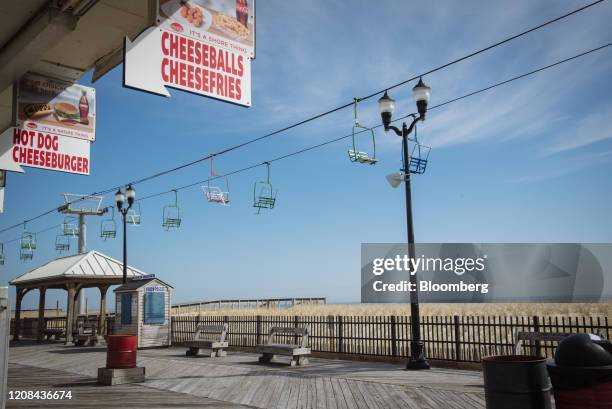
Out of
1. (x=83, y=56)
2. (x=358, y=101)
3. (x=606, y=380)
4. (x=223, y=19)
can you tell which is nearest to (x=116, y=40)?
(x=83, y=56)

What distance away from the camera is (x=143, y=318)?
776 inches

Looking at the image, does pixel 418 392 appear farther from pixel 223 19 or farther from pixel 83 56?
pixel 83 56

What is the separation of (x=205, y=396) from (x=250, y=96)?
216 inches

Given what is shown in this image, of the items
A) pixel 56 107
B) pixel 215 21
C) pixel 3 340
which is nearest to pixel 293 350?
pixel 56 107

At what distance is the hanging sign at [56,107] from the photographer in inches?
319

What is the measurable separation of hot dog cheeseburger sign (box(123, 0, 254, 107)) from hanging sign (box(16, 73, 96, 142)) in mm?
4096

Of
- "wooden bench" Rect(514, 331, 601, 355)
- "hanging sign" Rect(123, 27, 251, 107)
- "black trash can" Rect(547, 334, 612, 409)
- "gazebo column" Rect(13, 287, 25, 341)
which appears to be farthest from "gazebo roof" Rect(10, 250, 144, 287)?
"black trash can" Rect(547, 334, 612, 409)

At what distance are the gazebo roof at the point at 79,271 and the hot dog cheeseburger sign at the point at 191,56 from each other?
20.7 meters

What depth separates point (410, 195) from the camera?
42.1 ft

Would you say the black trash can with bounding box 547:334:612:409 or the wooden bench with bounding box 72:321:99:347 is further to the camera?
the wooden bench with bounding box 72:321:99:347

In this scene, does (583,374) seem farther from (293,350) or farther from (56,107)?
(293,350)

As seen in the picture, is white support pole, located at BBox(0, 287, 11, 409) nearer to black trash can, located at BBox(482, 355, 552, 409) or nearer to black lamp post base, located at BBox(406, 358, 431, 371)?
black trash can, located at BBox(482, 355, 552, 409)

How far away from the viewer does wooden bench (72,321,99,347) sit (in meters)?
21.2

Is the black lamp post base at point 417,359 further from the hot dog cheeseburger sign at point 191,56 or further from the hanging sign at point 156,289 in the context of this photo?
the hanging sign at point 156,289
